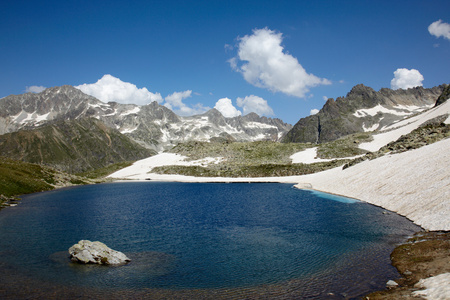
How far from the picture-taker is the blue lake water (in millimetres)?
20891

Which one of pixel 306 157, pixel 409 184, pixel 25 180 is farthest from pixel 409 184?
pixel 25 180

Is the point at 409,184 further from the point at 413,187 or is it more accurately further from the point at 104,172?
the point at 104,172

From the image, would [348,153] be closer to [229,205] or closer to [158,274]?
[229,205]

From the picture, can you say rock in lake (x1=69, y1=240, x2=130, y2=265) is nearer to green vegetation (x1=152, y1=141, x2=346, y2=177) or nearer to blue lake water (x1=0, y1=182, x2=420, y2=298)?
blue lake water (x1=0, y1=182, x2=420, y2=298)

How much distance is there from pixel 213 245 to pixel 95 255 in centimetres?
1130

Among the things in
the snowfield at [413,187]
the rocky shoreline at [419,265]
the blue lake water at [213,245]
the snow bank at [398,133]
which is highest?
the snow bank at [398,133]

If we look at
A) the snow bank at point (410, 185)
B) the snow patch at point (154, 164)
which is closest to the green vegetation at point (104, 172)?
the snow patch at point (154, 164)

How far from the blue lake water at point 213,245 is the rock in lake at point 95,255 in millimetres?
904

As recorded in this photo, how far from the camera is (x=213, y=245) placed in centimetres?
2962

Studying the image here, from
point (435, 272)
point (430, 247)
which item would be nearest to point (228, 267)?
point (435, 272)

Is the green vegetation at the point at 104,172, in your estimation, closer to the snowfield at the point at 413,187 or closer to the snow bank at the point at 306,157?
the snow bank at the point at 306,157

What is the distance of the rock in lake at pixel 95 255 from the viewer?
24.8 metres

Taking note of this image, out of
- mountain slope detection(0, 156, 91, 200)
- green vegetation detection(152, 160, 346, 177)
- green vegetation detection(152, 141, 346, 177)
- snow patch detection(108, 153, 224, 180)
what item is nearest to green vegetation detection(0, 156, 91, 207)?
mountain slope detection(0, 156, 91, 200)

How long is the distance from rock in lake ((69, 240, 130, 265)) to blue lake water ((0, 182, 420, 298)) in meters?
0.90
